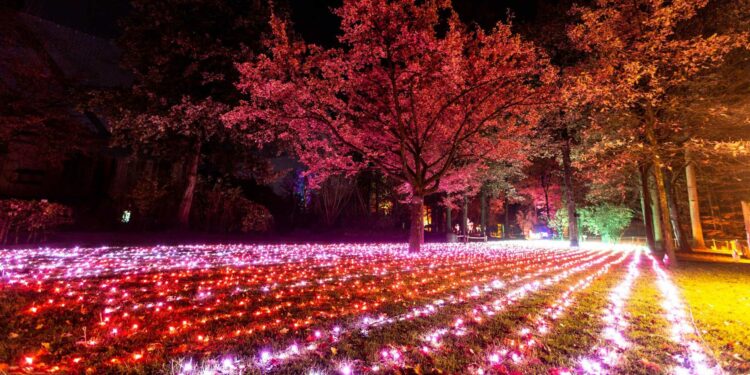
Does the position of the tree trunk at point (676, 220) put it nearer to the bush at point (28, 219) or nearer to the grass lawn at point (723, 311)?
the grass lawn at point (723, 311)

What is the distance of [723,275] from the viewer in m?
7.40

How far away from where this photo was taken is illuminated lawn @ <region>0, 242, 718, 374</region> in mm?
2373

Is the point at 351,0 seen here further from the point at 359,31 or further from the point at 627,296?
the point at 627,296

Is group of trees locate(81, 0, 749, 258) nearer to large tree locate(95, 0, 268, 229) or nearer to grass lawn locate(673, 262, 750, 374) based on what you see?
large tree locate(95, 0, 268, 229)

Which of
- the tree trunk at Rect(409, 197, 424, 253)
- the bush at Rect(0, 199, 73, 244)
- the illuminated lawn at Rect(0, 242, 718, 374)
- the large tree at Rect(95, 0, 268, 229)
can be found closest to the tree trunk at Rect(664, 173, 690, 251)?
the tree trunk at Rect(409, 197, 424, 253)

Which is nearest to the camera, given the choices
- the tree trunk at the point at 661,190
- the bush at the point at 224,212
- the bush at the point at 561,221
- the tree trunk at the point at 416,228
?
the tree trunk at the point at 661,190

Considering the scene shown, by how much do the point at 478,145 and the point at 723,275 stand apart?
8458 millimetres

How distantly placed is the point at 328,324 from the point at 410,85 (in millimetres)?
8598

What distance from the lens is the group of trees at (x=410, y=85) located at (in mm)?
9031

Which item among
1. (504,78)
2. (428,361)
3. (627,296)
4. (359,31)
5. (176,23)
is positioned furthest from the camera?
(176,23)

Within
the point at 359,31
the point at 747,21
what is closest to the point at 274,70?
the point at 359,31

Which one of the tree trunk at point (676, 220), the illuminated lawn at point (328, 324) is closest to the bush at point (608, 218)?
the tree trunk at point (676, 220)

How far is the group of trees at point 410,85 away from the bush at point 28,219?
369 centimetres

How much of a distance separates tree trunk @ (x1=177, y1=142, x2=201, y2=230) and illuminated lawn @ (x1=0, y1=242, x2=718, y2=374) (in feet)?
23.4
